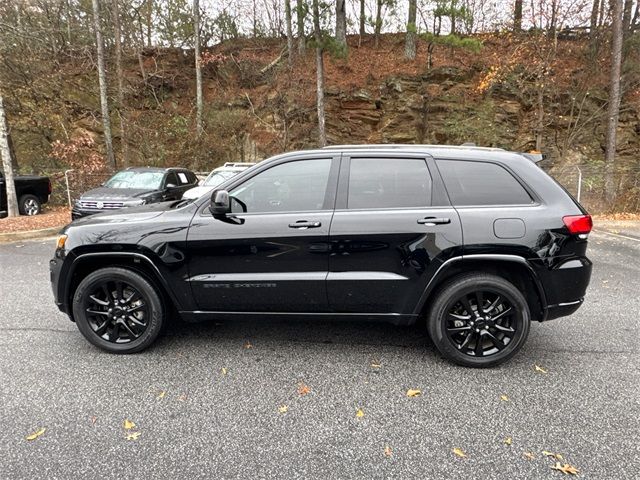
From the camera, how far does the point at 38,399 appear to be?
2.89 meters

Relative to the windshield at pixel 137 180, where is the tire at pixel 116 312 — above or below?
below

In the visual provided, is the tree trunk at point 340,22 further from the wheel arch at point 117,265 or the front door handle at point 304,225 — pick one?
the wheel arch at point 117,265

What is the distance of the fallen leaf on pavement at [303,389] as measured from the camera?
2.98 metres

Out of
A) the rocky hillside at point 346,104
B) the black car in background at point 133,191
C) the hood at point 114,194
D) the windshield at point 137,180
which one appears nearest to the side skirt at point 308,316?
the black car in background at point 133,191

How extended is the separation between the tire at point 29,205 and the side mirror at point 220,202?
11391 millimetres

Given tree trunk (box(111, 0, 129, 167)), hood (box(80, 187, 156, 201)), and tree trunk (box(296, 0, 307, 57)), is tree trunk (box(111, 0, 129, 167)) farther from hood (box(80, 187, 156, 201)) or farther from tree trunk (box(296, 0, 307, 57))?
tree trunk (box(296, 0, 307, 57))

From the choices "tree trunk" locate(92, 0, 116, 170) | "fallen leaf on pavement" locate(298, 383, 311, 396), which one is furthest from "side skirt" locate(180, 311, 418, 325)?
"tree trunk" locate(92, 0, 116, 170)

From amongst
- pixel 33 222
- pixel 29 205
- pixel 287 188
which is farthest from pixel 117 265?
pixel 29 205

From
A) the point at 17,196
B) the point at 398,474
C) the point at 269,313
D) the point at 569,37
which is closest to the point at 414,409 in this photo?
the point at 398,474

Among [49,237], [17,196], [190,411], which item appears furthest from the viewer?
[17,196]

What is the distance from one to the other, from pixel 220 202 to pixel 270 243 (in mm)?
510

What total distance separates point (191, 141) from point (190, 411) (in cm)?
1743

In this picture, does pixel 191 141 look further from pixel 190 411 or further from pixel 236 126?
pixel 190 411

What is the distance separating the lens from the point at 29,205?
1173cm
